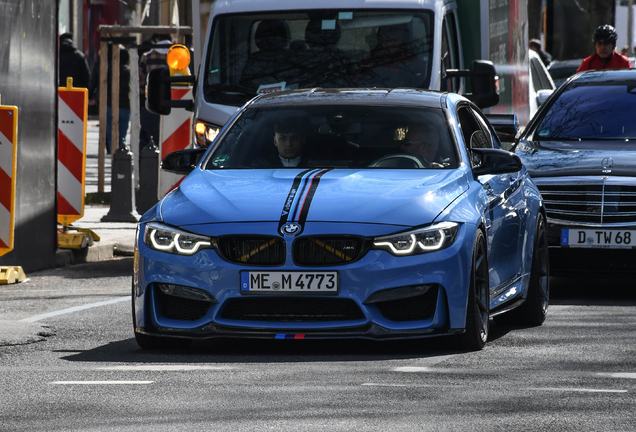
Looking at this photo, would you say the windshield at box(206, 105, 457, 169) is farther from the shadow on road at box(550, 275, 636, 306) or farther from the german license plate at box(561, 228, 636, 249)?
the shadow on road at box(550, 275, 636, 306)

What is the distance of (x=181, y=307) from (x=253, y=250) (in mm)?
523

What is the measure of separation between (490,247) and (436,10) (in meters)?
4.86

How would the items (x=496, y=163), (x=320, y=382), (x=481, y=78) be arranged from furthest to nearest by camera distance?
(x=481, y=78), (x=496, y=163), (x=320, y=382)

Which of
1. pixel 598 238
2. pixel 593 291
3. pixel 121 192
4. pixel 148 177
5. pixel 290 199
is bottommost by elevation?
pixel 593 291

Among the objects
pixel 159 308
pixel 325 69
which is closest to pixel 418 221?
pixel 159 308

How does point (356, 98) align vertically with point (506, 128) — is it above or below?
above

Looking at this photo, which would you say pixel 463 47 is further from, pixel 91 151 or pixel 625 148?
pixel 91 151

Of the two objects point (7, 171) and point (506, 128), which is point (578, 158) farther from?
point (7, 171)

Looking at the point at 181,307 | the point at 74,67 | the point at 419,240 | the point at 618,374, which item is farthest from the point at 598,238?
the point at 74,67

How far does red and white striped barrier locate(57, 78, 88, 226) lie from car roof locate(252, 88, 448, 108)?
5.66 meters

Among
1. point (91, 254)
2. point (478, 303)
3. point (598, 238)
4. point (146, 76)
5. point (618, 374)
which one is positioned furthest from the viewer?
point (146, 76)

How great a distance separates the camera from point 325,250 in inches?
281

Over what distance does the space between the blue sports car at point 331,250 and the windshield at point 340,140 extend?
0.01 metres

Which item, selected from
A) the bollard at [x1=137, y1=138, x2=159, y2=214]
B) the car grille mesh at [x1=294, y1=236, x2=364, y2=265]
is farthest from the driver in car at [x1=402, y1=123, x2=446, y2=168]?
the bollard at [x1=137, y1=138, x2=159, y2=214]
